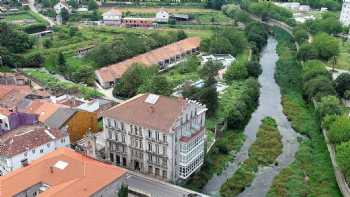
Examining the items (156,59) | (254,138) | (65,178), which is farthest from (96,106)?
(156,59)

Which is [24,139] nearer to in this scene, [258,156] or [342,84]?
[258,156]

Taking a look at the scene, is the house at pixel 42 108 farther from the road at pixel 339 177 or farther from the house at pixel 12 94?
the road at pixel 339 177

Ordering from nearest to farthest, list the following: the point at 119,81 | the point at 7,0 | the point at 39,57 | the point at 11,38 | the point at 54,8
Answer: the point at 119,81, the point at 39,57, the point at 11,38, the point at 54,8, the point at 7,0

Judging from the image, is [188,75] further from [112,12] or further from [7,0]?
[7,0]

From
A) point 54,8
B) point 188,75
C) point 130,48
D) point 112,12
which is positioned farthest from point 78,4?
point 188,75

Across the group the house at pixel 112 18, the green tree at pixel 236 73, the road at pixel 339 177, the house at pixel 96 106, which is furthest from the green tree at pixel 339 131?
the house at pixel 112 18

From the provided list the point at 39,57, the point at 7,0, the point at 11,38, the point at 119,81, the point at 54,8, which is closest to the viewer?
the point at 119,81

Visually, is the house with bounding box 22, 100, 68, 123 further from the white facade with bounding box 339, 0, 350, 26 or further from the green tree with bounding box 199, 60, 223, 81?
the white facade with bounding box 339, 0, 350, 26
